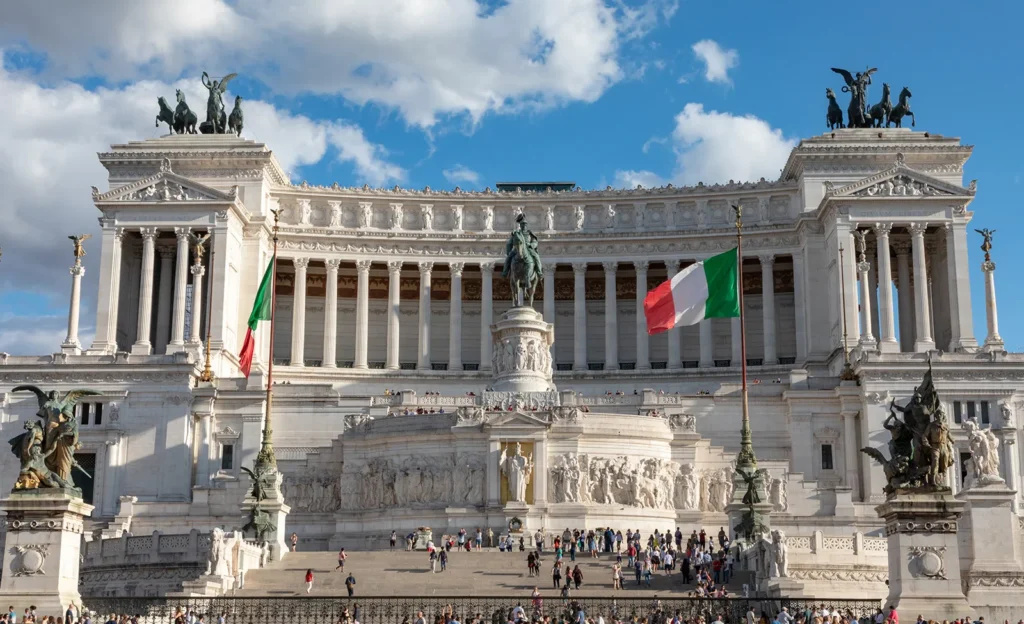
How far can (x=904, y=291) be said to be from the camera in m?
98.4

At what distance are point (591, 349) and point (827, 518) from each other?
143 feet

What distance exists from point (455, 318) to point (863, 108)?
3328 centimetres

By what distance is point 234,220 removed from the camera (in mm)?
95875

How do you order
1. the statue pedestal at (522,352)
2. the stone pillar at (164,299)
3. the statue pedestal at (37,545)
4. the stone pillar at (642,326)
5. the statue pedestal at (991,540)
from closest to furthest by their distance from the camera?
the statue pedestal at (37,545) → the statue pedestal at (991,540) → the statue pedestal at (522,352) → the stone pillar at (164,299) → the stone pillar at (642,326)

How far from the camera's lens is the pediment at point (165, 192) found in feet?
309

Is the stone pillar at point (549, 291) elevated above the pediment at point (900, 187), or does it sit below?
below

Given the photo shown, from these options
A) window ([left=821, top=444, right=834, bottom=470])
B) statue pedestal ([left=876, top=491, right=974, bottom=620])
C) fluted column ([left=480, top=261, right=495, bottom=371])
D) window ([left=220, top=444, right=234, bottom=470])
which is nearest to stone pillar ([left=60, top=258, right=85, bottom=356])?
window ([left=220, top=444, right=234, bottom=470])

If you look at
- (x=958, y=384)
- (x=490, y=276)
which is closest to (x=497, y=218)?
(x=490, y=276)

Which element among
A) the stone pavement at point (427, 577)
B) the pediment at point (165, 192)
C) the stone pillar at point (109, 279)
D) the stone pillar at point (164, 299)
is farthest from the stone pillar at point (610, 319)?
the stone pavement at point (427, 577)

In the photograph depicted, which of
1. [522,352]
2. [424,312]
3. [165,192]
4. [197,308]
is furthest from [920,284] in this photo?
[165,192]

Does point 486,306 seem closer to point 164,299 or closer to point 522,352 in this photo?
point 164,299

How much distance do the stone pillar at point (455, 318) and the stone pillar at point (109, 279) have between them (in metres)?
23.4

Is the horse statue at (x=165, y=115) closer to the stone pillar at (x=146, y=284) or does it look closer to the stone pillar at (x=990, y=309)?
the stone pillar at (x=146, y=284)

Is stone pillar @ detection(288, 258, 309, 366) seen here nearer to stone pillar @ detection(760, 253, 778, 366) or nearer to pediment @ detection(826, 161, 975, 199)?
stone pillar @ detection(760, 253, 778, 366)
